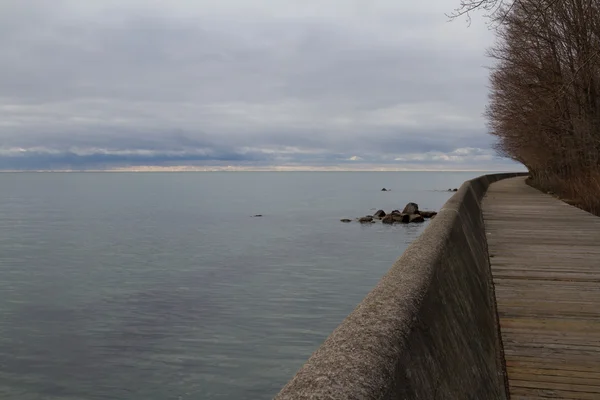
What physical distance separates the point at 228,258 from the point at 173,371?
16.8m

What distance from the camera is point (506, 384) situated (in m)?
3.92

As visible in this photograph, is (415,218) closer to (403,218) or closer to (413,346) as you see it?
(403,218)

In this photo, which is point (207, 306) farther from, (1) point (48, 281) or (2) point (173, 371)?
(1) point (48, 281)

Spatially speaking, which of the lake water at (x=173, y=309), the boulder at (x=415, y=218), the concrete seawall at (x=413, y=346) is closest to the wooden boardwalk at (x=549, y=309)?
the concrete seawall at (x=413, y=346)

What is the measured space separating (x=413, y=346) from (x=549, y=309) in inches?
166

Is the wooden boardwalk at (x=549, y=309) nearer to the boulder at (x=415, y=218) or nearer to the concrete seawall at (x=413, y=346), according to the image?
the concrete seawall at (x=413, y=346)

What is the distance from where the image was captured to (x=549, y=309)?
5809 mm

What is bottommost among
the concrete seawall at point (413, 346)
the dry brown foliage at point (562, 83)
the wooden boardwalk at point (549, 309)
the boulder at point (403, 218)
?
the boulder at point (403, 218)

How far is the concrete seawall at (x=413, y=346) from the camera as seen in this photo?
5.64ft

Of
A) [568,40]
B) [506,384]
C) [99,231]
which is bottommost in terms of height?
[99,231]

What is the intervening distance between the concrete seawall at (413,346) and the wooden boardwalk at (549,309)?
0.94 ft

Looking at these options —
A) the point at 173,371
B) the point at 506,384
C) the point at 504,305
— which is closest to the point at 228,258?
the point at 173,371

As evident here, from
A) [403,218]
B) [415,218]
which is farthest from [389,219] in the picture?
[415,218]

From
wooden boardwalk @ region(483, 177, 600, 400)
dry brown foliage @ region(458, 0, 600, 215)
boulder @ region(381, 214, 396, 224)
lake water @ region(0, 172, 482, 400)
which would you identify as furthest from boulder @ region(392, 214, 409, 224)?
wooden boardwalk @ region(483, 177, 600, 400)
